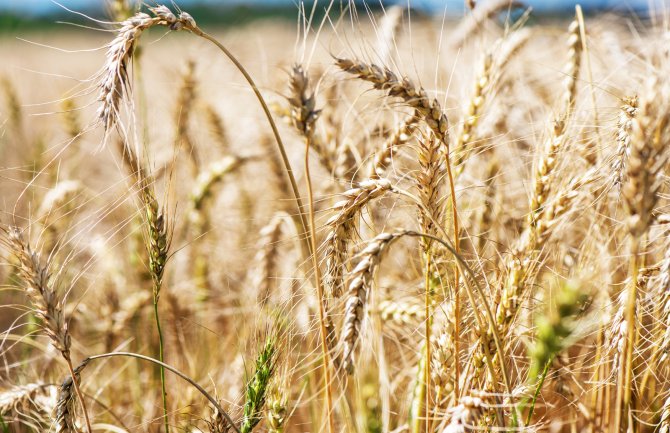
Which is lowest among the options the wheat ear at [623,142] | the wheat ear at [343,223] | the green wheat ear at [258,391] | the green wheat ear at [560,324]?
the green wheat ear at [258,391]

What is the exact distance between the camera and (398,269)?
8.04 ft

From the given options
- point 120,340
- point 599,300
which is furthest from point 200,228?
point 599,300

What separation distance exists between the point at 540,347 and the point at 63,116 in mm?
2554

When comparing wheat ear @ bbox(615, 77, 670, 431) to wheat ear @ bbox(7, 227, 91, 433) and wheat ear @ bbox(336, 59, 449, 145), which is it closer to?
wheat ear @ bbox(336, 59, 449, 145)

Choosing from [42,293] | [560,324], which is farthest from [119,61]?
→ [560,324]

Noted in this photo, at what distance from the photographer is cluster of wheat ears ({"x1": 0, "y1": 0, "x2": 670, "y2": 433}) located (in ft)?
3.46

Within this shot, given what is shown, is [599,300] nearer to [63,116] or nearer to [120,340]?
[120,340]

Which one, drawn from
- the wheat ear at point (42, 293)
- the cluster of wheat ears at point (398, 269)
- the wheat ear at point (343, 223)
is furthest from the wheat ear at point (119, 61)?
the wheat ear at point (343, 223)

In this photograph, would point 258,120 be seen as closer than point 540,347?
No

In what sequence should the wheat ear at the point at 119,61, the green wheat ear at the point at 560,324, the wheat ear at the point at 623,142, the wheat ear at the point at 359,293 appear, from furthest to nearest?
1. the wheat ear at the point at 623,142
2. the wheat ear at the point at 119,61
3. the wheat ear at the point at 359,293
4. the green wheat ear at the point at 560,324

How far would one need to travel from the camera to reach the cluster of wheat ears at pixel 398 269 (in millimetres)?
1054

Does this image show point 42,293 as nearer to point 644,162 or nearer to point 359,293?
point 359,293

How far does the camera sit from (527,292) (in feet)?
3.86

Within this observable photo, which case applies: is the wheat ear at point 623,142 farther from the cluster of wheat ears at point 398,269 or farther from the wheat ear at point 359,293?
the wheat ear at point 359,293
